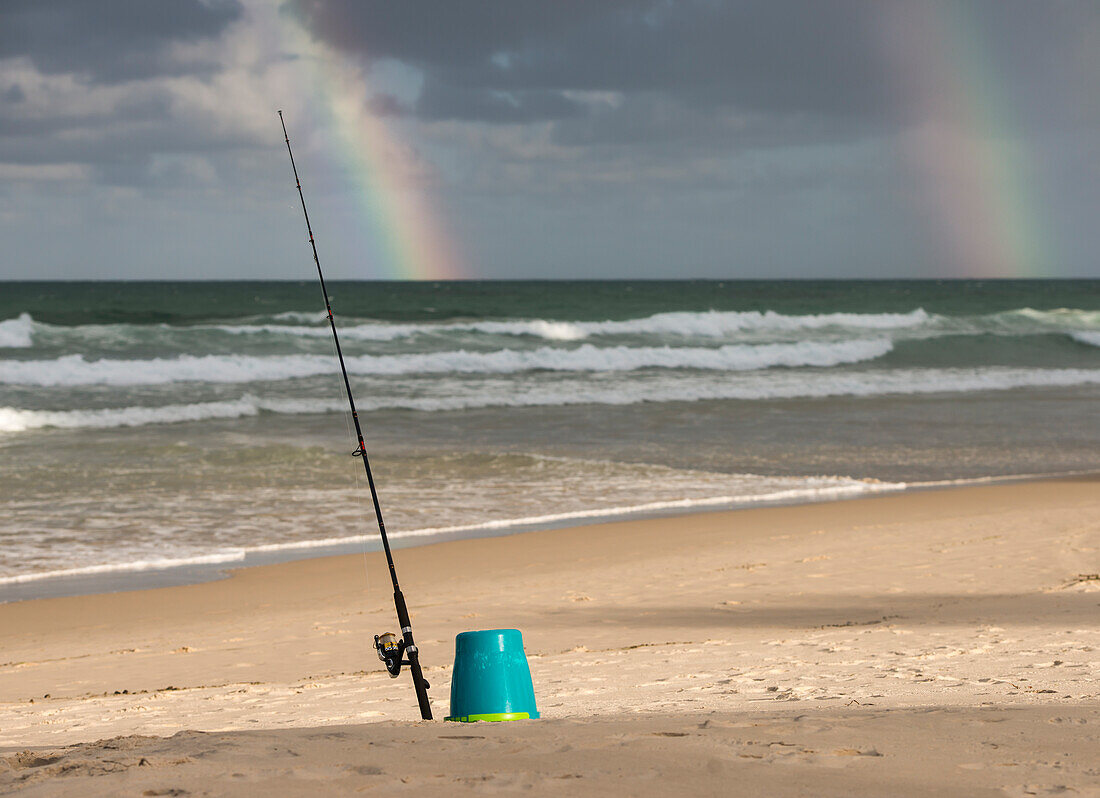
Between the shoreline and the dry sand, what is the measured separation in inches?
11.4

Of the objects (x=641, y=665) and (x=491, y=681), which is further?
(x=641, y=665)

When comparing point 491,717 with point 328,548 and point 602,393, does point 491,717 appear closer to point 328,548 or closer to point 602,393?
point 328,548

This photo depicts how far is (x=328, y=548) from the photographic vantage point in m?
9.04

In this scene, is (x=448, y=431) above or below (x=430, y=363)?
below

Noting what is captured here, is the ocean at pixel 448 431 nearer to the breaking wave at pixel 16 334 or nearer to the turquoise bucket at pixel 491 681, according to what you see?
the breaking wave at pixel 16 334

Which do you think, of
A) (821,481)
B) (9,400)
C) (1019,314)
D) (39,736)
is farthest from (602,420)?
(1019,314)

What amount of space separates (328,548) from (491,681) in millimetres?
5636

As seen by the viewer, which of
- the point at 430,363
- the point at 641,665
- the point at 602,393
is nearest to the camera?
the point at 641,665

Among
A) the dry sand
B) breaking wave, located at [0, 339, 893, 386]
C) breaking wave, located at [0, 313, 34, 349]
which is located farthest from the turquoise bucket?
breaking wave, located at [0, 313, 34, 349]

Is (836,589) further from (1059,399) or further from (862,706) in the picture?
(1059,399)

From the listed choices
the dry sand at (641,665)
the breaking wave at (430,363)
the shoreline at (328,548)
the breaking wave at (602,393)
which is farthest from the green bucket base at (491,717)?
the breaking wave at (430,363)

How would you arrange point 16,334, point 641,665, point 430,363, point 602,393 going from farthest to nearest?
point 16,334 → point 430,363 → point 602,393 → point 641,665

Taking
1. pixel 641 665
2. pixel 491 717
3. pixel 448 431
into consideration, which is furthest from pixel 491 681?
pixel 448 431

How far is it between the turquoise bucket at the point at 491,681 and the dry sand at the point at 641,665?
0.13m
